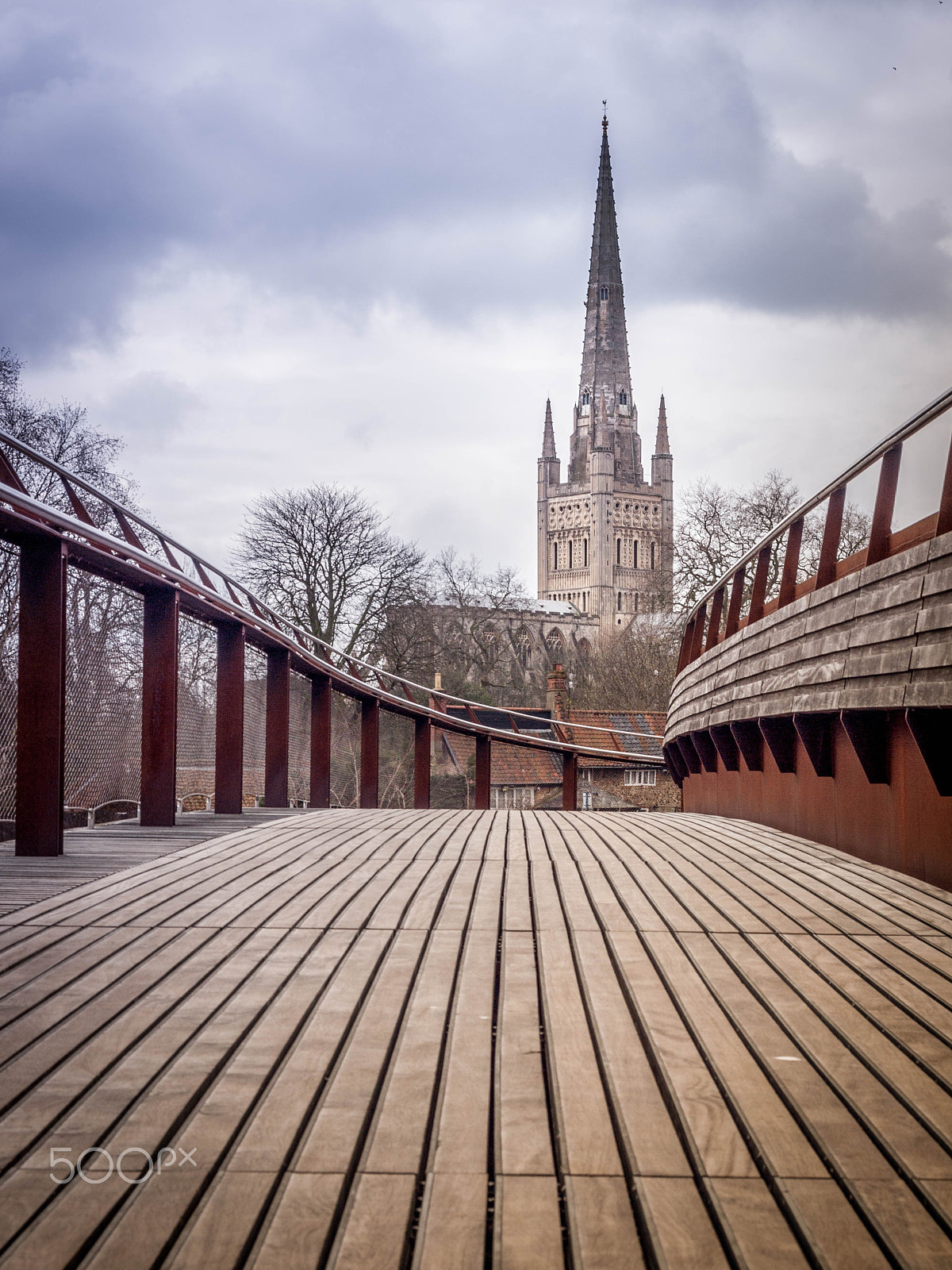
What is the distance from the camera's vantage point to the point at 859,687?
20.6 ft

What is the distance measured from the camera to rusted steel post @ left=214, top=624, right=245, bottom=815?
1113 centimetres

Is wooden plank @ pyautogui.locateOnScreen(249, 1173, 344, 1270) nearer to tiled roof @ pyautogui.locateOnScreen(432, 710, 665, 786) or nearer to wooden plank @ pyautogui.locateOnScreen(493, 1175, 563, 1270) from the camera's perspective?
wooden plank @ pyautogui.locateOnScreen(493, 1175, 563, 1270)

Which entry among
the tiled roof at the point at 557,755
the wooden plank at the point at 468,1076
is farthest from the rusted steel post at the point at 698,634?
the wooden plank at the point at 468,1076

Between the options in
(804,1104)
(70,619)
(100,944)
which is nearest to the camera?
(804,1104)

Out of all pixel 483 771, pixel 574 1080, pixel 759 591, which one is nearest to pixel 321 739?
pixel 483 771

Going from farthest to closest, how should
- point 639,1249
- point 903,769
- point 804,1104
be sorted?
point 903,769 < point 804,1104 < point 639,1249

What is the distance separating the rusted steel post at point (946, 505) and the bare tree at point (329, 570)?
99.0ft

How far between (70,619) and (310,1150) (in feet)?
18.7

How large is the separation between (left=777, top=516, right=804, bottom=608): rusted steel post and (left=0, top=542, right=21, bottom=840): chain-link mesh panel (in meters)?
4.84

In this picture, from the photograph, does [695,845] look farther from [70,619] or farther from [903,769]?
[70,619]

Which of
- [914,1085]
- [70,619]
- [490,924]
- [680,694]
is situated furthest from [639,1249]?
[680,694]

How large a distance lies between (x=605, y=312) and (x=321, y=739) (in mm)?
Result: 132272

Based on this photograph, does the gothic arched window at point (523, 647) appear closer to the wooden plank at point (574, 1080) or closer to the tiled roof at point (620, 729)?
the tiled roof at point (620, 729)

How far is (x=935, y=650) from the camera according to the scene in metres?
5.21
